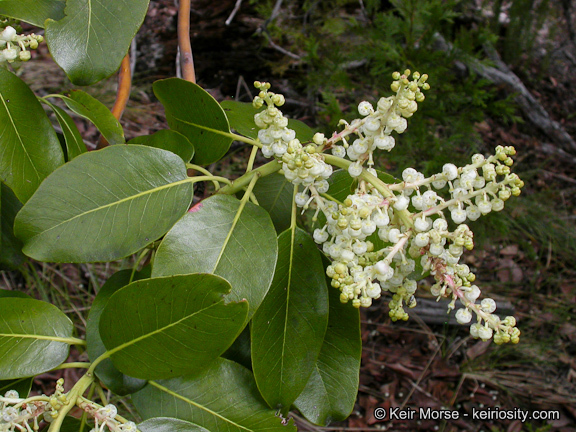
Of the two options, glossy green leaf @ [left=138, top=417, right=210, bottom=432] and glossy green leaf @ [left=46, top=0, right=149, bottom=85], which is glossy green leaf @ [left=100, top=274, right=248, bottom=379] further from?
glossy green leaf @ [left=46, top=0, right=149, bottom=85]

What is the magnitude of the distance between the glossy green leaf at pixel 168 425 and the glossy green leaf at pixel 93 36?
2.06ft

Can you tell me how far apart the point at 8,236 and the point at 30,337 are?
0.26m

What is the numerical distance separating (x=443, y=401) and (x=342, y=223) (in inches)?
86.4

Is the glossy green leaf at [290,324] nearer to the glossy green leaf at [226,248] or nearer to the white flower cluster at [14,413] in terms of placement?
the glossy green leaf at [226,248]

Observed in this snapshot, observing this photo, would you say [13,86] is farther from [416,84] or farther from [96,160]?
[416,84]

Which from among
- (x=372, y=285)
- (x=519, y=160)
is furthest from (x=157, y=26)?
(x=372, y=285)

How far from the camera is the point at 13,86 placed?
935 millimetres

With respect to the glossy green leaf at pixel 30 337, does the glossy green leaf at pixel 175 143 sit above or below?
above

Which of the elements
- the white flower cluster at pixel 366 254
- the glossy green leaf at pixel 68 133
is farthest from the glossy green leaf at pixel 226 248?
the glossy green leaf at pixel 68 133

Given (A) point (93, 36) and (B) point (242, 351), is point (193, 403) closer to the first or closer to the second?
(B) point (242, 351)

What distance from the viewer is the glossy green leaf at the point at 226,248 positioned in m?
0.83

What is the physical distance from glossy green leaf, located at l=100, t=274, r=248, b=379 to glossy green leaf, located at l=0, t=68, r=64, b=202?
0.30 meters

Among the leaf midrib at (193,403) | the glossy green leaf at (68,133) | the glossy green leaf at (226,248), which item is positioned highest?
the glossy green leaf at (68,133)

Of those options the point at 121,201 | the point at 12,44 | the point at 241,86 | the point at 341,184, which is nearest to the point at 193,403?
the point at 121,201
